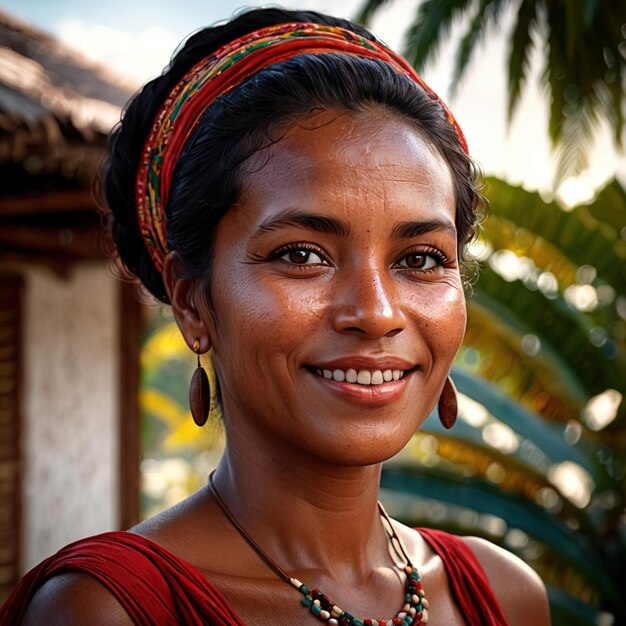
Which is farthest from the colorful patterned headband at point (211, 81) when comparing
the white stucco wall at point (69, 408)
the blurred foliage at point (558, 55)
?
the white stucco wall at point (69, 408)

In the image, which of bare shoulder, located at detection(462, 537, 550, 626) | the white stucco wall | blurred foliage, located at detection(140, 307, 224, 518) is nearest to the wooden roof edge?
blurred foliage, located at detection(140, 307, 224, 518)

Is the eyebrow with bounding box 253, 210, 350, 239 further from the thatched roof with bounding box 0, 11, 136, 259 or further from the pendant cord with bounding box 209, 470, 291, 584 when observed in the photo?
the thatched roof with bounding box 0, 11, 136, 259

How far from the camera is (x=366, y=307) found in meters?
1.38

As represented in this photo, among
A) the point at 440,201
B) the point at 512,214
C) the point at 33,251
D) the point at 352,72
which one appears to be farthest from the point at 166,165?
the point at 33,251

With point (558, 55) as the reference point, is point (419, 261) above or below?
below

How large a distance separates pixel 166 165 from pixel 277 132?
23 centimetres

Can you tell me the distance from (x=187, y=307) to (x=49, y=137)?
8.31 ft

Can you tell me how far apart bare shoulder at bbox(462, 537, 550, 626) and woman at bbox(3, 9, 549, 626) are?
0.80 ft

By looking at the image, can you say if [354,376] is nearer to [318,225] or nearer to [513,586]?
[318,225]

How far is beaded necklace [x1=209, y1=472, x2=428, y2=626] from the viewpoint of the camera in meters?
1.53

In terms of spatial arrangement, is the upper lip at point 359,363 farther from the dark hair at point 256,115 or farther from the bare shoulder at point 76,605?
the bare shoulder at point 76,605

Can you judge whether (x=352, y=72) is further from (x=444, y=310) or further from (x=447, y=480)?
(x=447, y=480)

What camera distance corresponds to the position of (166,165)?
1.57 metres

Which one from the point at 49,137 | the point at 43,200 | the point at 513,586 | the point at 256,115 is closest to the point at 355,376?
the point at 256,115
